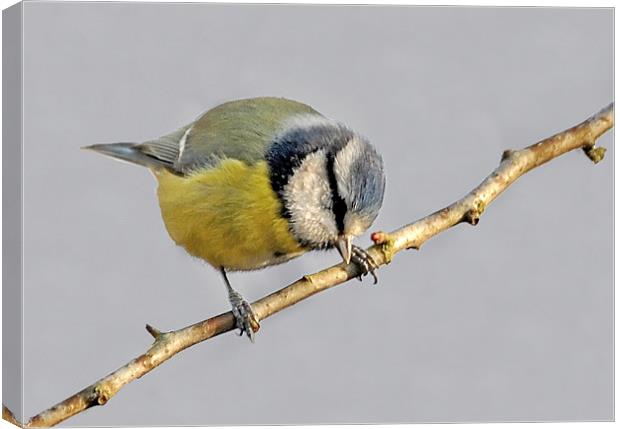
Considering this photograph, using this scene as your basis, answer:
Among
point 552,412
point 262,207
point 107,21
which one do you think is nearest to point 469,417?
point 552,412

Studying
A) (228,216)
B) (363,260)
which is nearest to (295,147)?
(228,216)

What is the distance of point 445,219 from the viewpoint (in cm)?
293

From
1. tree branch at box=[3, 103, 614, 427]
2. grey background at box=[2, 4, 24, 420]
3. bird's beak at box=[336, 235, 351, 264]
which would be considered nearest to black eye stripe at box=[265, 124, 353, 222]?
bird's beak at box=[336, 235, 351, 264]

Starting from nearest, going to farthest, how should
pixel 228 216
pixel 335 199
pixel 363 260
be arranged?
pixel 335 199 < pixel 228 216 < pixel 363 260

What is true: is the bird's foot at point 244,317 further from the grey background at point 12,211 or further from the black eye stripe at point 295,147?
the grey background at point 12,211

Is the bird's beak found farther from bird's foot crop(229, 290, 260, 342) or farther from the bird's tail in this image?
the bird's tail

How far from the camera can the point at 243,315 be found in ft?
9.27

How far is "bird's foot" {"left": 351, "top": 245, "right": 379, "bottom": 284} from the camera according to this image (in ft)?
9.48

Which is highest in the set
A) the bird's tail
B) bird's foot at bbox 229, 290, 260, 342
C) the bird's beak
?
the bird's tail

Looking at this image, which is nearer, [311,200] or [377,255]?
[311,200]

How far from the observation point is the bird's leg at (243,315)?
2820mm

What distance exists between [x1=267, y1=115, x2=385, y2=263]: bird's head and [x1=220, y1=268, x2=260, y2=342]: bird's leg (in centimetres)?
23

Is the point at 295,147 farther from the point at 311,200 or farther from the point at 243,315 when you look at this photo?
the point at 243,315

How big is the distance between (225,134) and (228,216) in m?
0.22
